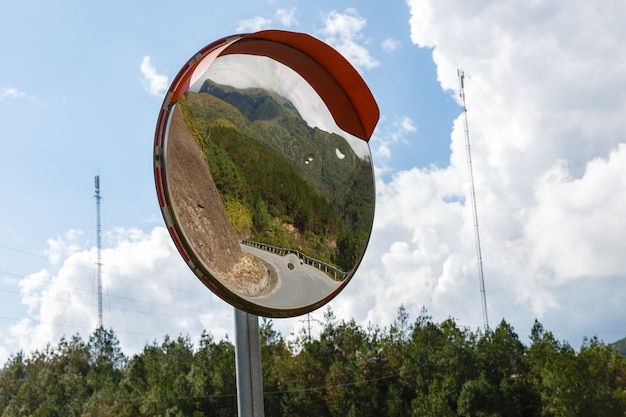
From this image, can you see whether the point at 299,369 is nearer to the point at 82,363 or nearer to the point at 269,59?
the point at 82,363

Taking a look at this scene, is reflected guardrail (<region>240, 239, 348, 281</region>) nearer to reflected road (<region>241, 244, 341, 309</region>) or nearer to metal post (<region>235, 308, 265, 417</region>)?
reflected road (<region>241, 244, 341, 309</region>)

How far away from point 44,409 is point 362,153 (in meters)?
29.3

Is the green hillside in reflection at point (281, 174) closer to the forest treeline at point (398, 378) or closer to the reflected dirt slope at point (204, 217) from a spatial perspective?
the reflected dirt slope at point (204, 217)

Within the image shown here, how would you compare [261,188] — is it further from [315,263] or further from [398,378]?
[398,378]

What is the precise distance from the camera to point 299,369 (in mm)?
22453

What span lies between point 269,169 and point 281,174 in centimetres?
4

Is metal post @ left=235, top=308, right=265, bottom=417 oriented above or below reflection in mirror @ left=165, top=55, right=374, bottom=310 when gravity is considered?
below

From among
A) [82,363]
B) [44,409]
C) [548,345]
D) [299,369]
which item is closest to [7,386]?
[82,363]

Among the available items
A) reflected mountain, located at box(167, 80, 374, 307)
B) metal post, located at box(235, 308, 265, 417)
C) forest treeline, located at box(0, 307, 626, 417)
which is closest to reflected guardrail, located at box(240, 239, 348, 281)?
reflected mountain, located at box(167, 80, 374, 307)

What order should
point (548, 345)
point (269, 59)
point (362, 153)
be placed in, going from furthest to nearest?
1. point (548, 345)
2. point (362, 153)
3. point (269, 59)

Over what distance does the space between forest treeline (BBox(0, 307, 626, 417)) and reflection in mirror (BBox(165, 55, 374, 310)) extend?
57.8 feet

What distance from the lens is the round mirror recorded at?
1.64 metres

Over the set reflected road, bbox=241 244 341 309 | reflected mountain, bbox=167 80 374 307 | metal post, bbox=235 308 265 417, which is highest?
reflected mountain, bbox=167 80 374 307

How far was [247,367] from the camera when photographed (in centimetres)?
168
